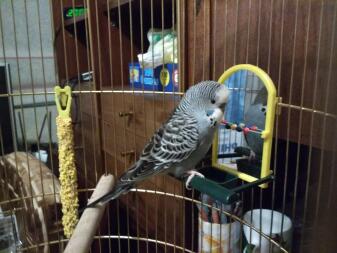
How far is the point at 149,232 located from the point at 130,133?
1.12ft

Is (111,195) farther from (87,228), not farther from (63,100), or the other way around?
(63,100)

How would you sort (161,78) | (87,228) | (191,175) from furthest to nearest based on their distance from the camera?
(161,78) < (191,175) < (87,228)

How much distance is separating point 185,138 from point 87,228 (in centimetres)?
26

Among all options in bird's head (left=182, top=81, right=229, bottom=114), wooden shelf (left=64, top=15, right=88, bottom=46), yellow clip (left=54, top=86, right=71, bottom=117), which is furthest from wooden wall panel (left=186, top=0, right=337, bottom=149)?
wooden shelf (left=64, top=15, right=88, bottom=46)

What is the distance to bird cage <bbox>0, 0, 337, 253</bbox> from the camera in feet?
1.77

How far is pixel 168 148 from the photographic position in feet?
2.27

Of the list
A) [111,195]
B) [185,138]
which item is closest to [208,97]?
[185,138]

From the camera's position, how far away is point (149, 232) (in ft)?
3.56

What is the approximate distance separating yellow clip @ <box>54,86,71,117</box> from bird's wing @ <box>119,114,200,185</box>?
0.67 ft

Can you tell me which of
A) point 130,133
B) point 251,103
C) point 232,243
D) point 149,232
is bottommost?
point 149,232

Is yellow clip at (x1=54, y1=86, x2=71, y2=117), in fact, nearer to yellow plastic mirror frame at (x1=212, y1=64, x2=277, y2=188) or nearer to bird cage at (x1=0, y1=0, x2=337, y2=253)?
bird cage at (x1=0, y1=0, x2=337, y2=253)

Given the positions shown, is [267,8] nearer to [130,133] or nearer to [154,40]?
[154,40]

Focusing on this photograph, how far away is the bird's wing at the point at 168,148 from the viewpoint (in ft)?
2.18

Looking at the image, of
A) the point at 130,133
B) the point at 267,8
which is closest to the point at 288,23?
the point at 267,8
